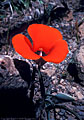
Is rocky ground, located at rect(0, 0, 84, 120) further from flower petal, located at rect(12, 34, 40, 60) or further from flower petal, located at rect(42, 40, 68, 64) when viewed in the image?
flower petal, located at rect(42, 40, 68, 64)

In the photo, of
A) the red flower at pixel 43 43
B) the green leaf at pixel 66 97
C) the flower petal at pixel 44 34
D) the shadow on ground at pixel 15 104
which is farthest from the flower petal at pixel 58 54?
the shadow on ground at pixel 15 104

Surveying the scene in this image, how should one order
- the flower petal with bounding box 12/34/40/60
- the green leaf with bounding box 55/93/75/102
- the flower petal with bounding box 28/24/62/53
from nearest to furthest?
the flower petal with bounding box 12/34/40/60
the green leaf with bounding box 55/93/75/102
the flower petal with bounding box 28/24/62/53

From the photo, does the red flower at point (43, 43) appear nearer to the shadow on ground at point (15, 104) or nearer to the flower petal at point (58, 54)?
the flower petal at point (58, 54)

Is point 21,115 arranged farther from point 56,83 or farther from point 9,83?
point 56,83

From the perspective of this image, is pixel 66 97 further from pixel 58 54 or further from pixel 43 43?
pixel 43 43

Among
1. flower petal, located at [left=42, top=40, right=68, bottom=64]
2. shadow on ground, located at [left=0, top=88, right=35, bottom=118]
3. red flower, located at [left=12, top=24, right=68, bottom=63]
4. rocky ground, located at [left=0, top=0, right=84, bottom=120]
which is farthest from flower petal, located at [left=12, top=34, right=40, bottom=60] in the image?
shadow on ground, located at [left=0, top=88, right=35, bottom=118]

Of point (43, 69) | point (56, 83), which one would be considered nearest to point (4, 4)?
point (43, 69)

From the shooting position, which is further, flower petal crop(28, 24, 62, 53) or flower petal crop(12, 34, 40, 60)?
flower petal crop(28, 24, 62, 53)
